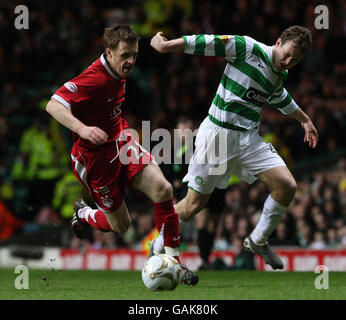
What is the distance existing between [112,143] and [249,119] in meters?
1.16

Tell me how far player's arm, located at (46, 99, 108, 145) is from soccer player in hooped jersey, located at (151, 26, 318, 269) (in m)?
1.10

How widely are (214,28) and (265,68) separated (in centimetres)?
653

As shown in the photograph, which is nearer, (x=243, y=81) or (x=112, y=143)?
(x=112, y=143)

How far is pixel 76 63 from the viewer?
13500 mm

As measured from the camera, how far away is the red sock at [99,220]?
6.57 metres

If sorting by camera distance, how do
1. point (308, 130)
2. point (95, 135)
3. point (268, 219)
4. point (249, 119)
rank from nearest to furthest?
point (95, 135)
point (249, 119)
point (268, 219)
point (308, 130)

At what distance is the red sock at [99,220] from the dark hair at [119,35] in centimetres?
170

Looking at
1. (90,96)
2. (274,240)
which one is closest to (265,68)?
(90,96)

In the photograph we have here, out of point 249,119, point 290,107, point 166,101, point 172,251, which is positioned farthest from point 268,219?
point 166,101

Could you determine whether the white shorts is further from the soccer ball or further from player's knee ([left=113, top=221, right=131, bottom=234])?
the soccer ball

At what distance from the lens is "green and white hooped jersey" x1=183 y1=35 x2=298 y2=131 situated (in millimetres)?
5943

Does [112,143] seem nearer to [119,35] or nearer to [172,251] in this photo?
[119,35]

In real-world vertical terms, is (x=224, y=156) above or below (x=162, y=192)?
above

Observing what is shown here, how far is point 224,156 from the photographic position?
20.5ft
